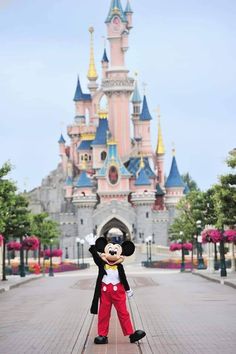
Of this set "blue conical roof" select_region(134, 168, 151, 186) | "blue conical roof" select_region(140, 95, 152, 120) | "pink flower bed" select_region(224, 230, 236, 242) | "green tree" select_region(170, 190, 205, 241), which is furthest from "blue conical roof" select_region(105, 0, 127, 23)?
"pink flower bed" select_region(224, 230, 236, 242)

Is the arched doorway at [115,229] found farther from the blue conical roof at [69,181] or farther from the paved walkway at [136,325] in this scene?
the paved walkway at [136,325]

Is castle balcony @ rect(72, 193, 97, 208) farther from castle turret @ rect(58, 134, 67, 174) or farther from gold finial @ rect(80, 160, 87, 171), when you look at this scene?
castle turret @ rect(58, 134, 67, 174)

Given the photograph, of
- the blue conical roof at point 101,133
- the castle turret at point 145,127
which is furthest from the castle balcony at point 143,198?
the castle turret at point 145,127

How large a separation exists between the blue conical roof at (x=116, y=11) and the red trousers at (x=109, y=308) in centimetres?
10837

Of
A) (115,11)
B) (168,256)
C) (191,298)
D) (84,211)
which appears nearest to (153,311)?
(191,298)

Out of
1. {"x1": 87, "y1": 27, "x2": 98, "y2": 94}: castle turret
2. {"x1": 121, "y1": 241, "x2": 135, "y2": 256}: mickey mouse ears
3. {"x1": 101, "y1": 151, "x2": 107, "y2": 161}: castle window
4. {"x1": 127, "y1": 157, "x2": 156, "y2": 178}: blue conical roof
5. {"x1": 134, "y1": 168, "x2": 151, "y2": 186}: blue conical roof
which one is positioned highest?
{"x1": 87, "y1": 27, "x2": 98, "y2": 94}: castle turret

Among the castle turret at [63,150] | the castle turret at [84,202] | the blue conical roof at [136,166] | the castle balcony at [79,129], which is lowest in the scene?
the castle turret at [84,202]

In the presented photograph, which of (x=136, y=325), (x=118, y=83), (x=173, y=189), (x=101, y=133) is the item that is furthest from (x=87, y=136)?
(x=136, y=325)

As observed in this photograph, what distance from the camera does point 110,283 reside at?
50.8 ft

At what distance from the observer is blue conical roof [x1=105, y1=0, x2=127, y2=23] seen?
12194 centimetres

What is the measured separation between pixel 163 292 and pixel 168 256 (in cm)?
7110

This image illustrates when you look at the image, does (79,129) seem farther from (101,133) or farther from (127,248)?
(127,248)

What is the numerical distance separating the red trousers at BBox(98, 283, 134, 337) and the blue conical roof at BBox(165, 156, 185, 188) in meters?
106

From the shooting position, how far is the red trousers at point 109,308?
1519 cm
